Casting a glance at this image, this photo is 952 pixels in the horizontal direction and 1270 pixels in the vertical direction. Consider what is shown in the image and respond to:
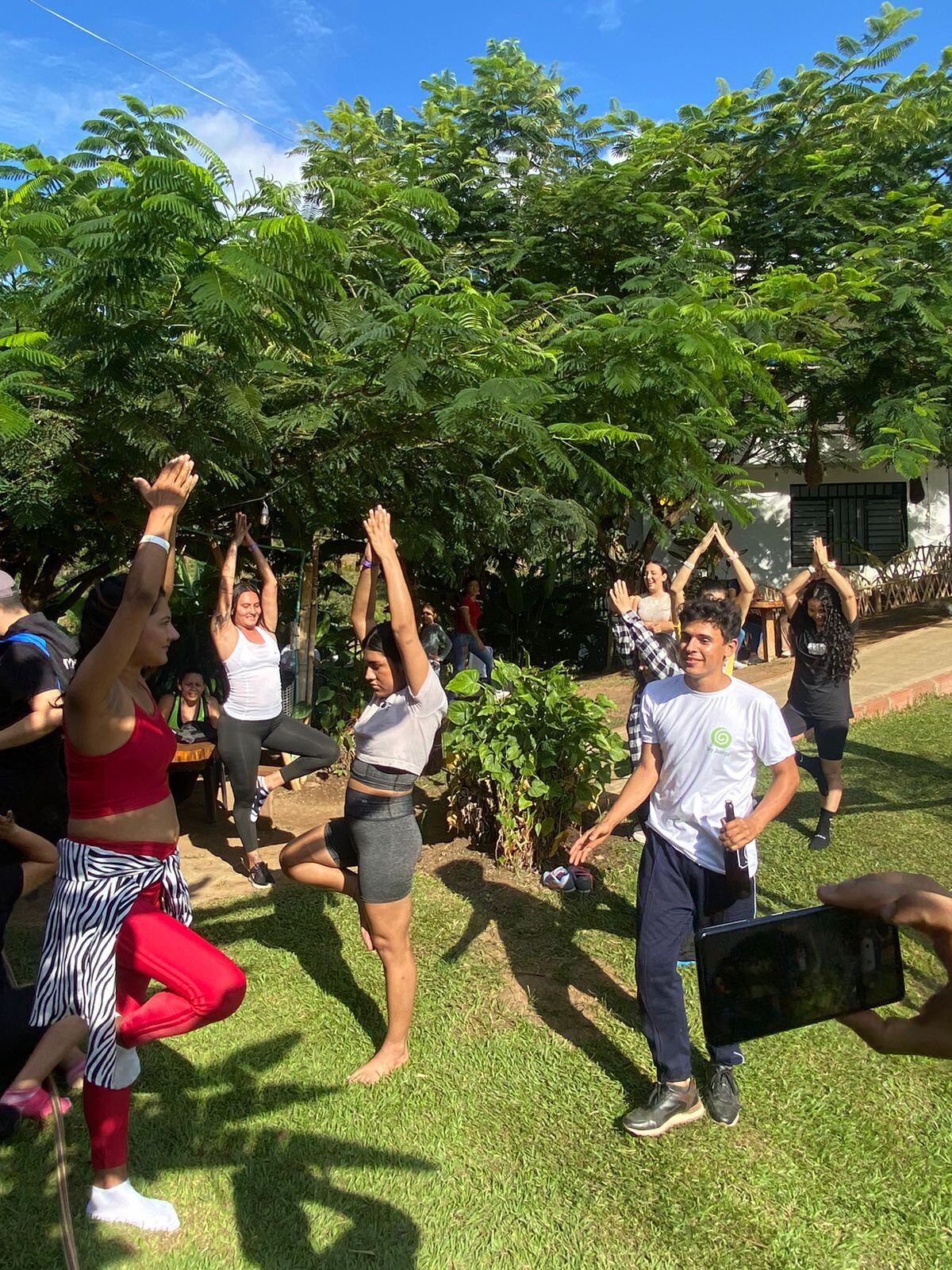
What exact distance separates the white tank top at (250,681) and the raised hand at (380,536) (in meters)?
2.32

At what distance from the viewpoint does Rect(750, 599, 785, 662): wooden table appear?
1388cm

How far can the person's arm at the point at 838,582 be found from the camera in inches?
255

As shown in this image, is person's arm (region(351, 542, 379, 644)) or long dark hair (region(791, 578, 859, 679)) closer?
person's arm (region(351, 542, 379, 644))

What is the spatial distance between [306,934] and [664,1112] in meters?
2.14

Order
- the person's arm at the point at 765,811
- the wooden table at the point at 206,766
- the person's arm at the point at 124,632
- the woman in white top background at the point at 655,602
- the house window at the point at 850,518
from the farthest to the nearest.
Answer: the house window at the point at 850,518 → the wooden table at the point at 206,766 → the woman in white top background at the point at 655,602 → the person's arm at the point at 765,811 → the person's arm at the point at 124,632

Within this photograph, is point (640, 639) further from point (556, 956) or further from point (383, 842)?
point (383, 842)

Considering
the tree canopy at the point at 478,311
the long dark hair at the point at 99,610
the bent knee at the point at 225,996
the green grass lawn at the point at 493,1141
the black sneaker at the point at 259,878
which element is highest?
the tree canopy at the point at 478,311

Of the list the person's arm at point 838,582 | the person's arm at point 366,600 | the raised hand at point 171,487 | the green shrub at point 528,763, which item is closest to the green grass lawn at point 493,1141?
the green shrub at point 528,763

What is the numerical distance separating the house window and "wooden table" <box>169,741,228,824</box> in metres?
13.4

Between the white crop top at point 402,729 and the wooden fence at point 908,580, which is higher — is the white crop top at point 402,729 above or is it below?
above

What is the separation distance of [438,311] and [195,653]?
4011mm

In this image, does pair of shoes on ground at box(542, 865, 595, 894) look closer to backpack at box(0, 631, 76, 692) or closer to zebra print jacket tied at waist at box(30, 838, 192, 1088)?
backpack at box(0, 631, 76, 692)

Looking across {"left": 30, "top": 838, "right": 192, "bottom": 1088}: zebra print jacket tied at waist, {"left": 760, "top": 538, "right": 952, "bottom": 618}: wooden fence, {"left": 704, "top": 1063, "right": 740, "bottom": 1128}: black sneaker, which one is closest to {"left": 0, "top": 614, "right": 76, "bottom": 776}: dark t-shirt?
{"left": 30, "top": 838, "right": 192, "bottom": 1088}: zebra print jacket tied at waist

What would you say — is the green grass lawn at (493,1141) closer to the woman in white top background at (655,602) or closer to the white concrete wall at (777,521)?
the woman in white top background at (655,602)
